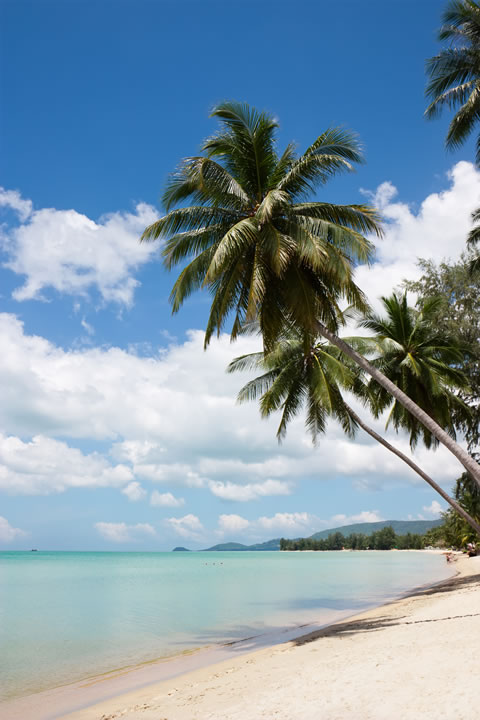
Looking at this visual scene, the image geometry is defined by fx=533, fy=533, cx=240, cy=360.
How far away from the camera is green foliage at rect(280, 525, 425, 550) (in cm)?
11156

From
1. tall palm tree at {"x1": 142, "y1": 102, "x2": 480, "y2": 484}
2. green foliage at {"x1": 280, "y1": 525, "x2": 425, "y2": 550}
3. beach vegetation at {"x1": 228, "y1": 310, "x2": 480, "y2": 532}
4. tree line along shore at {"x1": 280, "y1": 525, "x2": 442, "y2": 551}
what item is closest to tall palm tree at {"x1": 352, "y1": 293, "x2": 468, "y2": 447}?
beach vegetation at {"x1": 228, "y1": 310, "x2": 480, "y2": 532}

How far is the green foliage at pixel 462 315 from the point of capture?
2012 cm

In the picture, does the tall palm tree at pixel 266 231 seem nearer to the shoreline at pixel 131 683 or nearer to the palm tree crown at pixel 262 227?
the palm tree crown at pixel 262 227

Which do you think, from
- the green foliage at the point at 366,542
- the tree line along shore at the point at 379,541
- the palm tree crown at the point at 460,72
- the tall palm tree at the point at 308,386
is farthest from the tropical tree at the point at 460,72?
the green foliage at the point at 366,542

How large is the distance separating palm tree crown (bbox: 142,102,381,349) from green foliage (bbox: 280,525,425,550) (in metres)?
105

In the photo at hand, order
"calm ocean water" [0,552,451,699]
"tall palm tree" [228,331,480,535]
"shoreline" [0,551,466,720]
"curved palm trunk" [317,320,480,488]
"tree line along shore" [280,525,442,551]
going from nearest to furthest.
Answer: "shoreline" [0,551,466,720]
"curved palm trunk" [317,320,480,488]
"calm ocean water" [0,552,451,699]
"tall palm tree" [228,331,480,535]
"tree line along shore" [280,525,442,551]

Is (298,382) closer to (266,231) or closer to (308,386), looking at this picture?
(308,386)

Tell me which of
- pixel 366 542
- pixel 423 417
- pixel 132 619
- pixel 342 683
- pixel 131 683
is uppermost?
pixel 423 417

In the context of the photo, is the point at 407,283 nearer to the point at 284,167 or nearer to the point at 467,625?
the point at 284,167

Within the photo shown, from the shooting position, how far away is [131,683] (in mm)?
9523

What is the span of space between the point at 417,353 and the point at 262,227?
9884mm

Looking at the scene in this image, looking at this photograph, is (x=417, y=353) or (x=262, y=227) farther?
(x=417, y=353)

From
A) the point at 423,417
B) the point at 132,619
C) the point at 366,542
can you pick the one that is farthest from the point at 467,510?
the point at 366,542

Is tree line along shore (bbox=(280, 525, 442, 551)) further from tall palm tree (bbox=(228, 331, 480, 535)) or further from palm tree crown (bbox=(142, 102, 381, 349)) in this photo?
palm tree crown (bbox=(142, 102, 381, 349))
